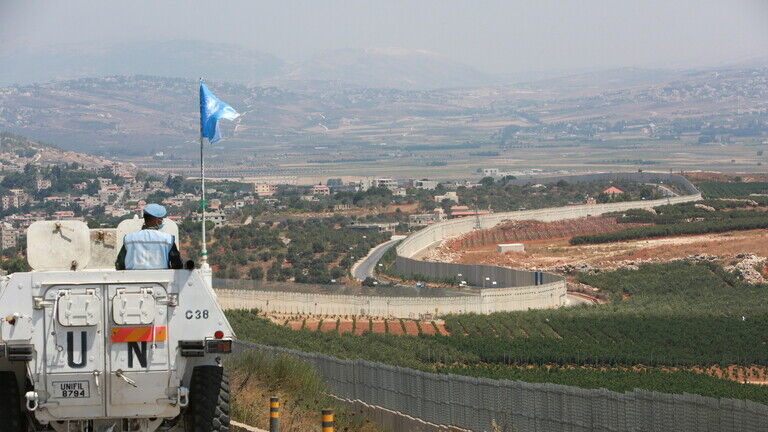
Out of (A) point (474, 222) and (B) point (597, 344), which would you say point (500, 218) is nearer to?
(A) point (474, 222)

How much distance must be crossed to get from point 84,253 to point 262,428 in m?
3.69

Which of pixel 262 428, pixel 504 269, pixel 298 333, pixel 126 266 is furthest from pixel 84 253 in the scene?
pixel 504 269

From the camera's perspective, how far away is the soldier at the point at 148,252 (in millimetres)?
11961

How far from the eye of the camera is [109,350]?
449 inches

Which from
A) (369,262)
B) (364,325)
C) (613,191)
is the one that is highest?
(364,325)

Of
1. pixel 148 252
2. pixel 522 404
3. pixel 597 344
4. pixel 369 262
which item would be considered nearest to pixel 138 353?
pixel 148 252

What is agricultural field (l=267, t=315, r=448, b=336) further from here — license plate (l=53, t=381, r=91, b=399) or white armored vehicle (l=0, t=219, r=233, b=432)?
license plate (l=53, t=381, r=91, b=399)

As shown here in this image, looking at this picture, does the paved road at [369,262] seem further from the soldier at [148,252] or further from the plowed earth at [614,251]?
the soldier at [148,252]

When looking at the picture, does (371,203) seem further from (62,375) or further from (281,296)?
(62,375)

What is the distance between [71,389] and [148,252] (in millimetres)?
1275

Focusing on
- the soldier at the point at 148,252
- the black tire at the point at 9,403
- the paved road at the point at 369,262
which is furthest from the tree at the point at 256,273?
the black tire at the point at 9,403

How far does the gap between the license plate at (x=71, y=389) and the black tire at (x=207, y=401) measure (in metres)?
0.87

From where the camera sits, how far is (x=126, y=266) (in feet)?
39.2

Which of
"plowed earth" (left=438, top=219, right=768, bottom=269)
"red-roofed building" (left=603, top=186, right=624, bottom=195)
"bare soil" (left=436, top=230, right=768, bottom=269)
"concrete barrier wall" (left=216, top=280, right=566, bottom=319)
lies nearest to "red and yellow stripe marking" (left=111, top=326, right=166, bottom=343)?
"concrete barrier wall" (left=216, top=280, right=566, bottom=319)
